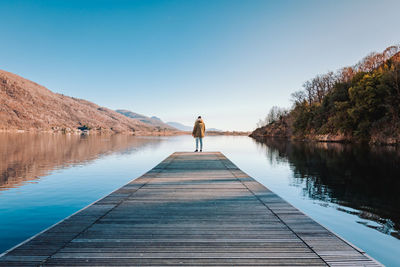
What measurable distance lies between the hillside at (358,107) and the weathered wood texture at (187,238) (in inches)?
1760

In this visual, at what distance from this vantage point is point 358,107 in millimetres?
42406

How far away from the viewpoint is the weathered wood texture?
9.16ft

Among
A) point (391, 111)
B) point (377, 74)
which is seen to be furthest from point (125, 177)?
point (377, 74)

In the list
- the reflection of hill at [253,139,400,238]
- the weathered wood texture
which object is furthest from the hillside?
the weathered wood texture

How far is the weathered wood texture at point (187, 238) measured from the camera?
2.79m

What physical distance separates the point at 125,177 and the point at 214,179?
7.00 meters

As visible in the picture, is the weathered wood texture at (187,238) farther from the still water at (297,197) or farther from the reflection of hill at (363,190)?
the reflection of hill at (363,190)

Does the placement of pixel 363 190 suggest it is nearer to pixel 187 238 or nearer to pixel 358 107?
pixel 187 238

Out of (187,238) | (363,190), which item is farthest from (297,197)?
(187,238)

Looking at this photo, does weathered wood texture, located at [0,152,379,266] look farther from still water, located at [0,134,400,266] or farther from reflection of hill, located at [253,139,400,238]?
reflection of hill, located at [253,139,400,238]

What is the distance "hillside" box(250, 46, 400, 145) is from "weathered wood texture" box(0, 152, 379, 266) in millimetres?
44697

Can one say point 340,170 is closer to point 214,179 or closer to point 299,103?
point 214,179

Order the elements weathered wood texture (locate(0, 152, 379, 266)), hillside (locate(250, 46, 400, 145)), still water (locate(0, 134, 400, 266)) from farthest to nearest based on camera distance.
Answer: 1. hillside (locate(250, 46, 400, 145))
2. still water (locate(0, 134, 400, 266))
3. weathered wood texture (locate(0, 152, 379, 266))

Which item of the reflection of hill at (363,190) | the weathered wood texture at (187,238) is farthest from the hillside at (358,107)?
the weathered wood texture at (187,238)
